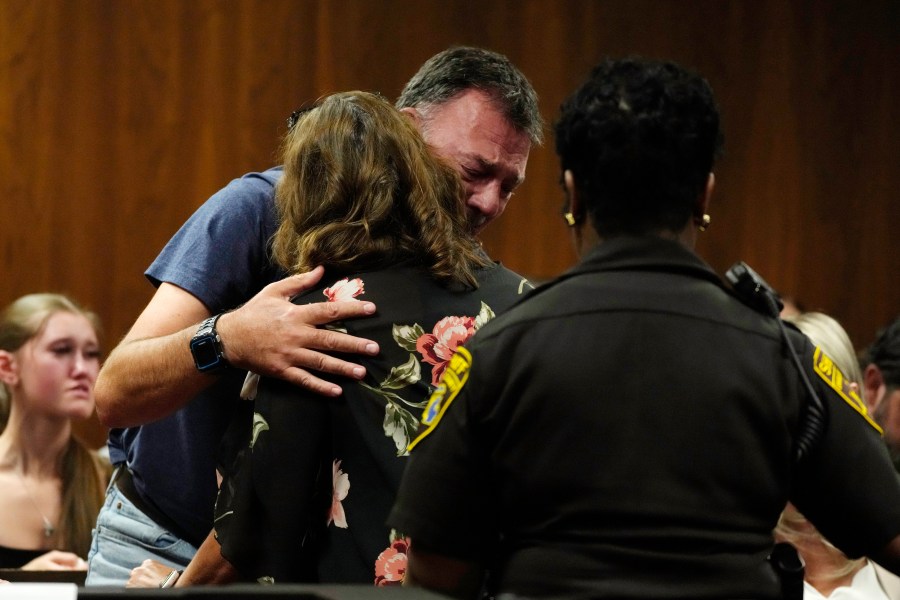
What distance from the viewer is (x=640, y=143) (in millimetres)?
1136

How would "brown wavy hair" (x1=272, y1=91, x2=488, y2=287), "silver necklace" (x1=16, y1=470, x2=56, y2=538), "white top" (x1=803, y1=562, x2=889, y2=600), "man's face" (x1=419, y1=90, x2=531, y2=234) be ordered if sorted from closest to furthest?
"brown wavy hair" (x1=272, y1=91, x2=488, y2=287), "man's face" (x1=419, y1=90, x2=531, y2=234), "white top" (x1=803, y1=562, x2=889, y2=600), "silver necklace" (x1=16, y1=470, x2=56, y2=538)

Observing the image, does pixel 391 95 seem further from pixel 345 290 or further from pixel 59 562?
pixel 345 290

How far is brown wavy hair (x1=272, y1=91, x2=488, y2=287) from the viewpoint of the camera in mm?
1499

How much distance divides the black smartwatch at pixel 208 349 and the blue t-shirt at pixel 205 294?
18 cm

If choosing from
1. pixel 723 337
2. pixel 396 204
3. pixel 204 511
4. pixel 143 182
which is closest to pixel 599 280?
pixel 723 337

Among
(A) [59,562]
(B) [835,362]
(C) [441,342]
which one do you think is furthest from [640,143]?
(A) [59,562]

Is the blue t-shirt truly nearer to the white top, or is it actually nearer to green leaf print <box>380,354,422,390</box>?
green leaf print <box>380,354,422,390</box>

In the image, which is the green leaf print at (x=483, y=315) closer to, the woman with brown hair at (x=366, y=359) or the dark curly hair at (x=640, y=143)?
the woman with brown hair at (x=366, y=359)

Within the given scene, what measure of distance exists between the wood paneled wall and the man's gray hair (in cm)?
221

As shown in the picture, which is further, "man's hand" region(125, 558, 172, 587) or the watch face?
"man's hand" region(125, 558, 172, 587)

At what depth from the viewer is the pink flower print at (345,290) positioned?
4.82 ft

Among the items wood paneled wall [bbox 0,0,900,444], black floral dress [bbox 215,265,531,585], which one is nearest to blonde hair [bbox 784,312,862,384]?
black floral dress [bbox 215,265,531,585]

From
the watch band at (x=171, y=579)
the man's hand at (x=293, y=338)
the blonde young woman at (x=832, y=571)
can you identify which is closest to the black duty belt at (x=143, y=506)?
the watch band at (x=171, y=579)

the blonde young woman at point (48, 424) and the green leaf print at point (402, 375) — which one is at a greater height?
the green leaf print at point (402, 375)
